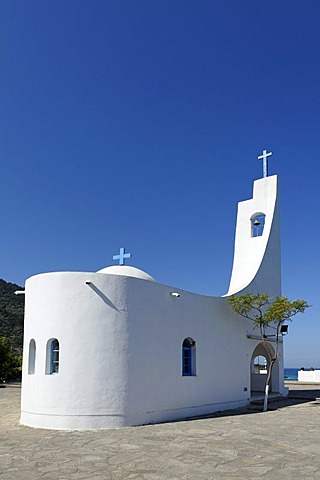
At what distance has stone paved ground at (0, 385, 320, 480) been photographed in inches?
298

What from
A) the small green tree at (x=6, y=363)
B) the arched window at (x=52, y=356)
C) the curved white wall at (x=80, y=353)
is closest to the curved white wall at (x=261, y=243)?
the curved white wall at (x=80, y=353)

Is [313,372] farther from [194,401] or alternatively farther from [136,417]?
[136,417]

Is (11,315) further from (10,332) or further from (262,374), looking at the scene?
(262,374)

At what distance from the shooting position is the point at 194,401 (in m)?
14.0

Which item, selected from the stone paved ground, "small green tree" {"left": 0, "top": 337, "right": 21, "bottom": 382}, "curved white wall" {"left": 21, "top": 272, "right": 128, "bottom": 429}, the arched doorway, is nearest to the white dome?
"curved white wall" {"left": 21, "top": 272, "right": 128, "bottom": 429}

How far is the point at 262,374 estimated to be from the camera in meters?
22.8

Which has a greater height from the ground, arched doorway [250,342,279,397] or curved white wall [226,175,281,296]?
curved white wall [226,175,281,296]

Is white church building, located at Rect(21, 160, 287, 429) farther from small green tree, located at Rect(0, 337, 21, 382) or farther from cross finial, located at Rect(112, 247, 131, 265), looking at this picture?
small green tree, located at Rect(0, 337, 21, 382)

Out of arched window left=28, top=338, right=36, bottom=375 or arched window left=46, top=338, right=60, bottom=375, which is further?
arched window left=28, top=338, right=36, bottom=375

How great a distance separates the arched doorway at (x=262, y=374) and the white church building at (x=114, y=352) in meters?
4.49

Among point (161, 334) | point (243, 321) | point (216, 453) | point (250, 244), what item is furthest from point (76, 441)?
point (250, 244)

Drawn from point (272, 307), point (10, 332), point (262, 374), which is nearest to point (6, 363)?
point (10, 332)

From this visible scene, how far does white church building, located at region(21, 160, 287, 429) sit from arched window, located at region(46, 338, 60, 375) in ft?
0.08

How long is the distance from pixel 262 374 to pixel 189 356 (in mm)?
9647
